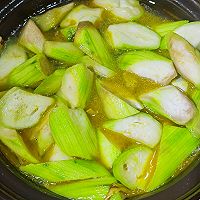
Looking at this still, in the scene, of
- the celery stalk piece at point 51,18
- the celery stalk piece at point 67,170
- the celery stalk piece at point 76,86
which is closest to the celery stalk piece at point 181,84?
the celery stalk piece at point 76,86

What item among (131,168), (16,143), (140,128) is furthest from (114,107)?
(16,143)

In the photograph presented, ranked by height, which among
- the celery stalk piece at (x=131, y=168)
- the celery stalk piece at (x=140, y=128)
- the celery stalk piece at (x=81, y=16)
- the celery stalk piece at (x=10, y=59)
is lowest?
the celery stalk piece at (x=131, y=168)

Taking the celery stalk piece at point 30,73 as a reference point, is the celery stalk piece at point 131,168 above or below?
below

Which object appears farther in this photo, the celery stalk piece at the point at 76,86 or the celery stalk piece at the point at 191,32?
the celery stalk piece at the point at 191,32

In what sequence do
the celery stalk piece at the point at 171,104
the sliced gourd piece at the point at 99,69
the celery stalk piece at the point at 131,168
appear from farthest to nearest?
the sliced gourd piece at the point at 99,69
the celery stalk piece at the point at 171,104
the celery stalk piece at the point at 131,168

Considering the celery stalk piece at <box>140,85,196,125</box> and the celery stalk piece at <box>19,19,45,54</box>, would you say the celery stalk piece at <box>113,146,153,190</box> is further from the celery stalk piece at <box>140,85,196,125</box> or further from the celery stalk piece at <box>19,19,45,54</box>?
the celery stalk piece at <box>19,19,45,54</box>

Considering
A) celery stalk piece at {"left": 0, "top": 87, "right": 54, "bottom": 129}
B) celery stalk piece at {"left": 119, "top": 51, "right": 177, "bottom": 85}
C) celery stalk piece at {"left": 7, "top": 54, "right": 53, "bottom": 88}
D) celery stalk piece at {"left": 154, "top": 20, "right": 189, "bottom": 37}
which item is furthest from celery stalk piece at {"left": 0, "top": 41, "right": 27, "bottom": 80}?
celery stalk piece at {"left": 154, "top": 20, "right": 189, "bottom": 37}

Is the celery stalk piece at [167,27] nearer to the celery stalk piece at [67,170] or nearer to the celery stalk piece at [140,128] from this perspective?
the celery stalk piece at [140,128]

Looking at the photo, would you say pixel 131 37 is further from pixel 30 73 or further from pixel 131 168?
pixel 131 168
